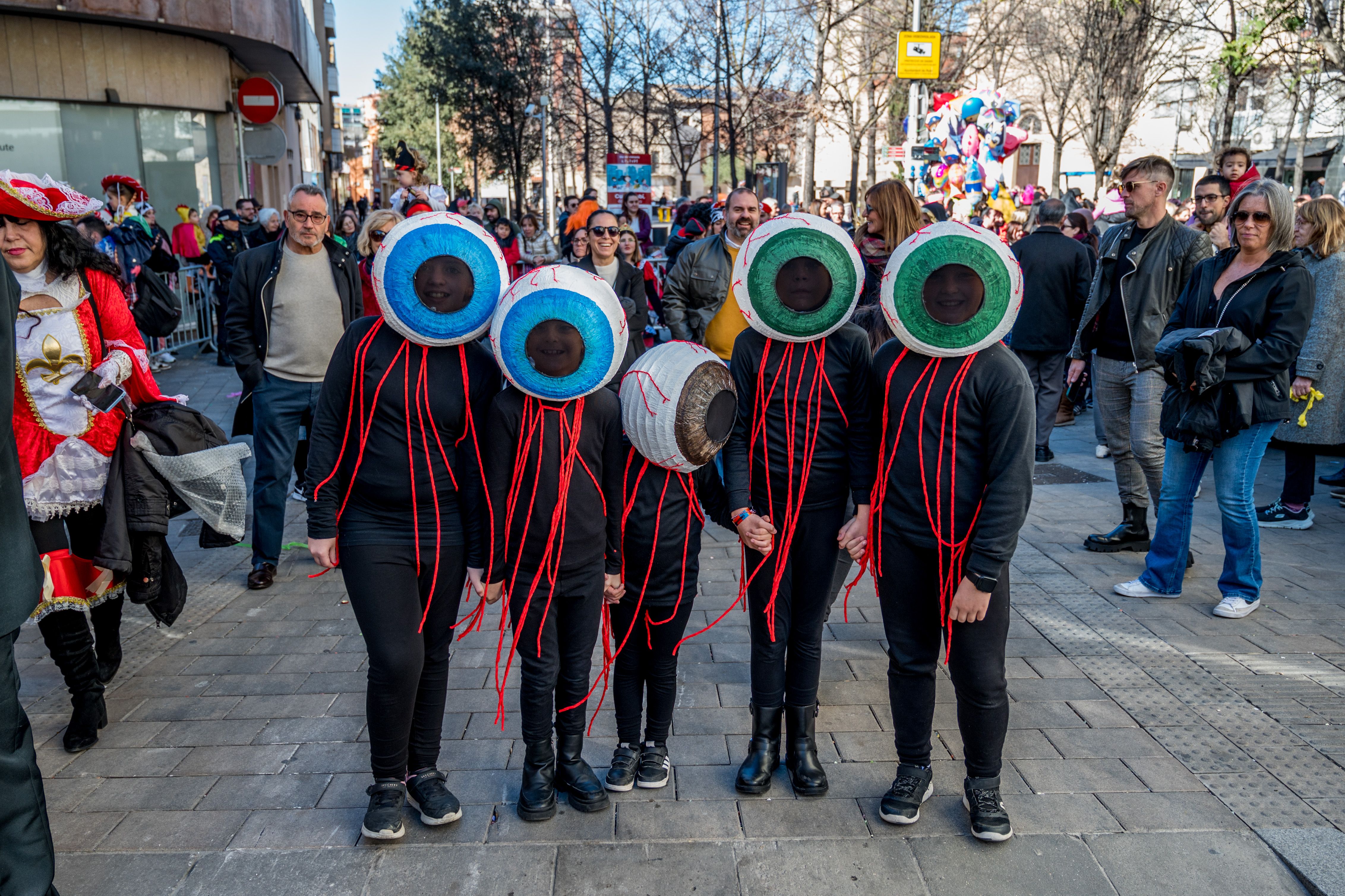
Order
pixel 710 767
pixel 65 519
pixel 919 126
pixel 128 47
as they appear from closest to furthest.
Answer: pixel 710 767 < pixel 65 519 < pixel 128 47 < pixel 919 126

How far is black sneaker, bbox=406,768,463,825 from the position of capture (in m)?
3.15

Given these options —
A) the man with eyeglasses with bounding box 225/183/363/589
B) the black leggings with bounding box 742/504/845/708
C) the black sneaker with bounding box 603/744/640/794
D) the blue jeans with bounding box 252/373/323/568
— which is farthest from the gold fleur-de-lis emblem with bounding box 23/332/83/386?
the black leggings with bounding box 742/504/845/708

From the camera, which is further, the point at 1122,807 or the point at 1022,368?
the point at 1122,807

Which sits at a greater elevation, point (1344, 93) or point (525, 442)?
point (1344, 93)

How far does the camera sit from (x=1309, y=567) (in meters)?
5.62

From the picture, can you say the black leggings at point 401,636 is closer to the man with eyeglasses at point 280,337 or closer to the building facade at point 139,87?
the man with eyeglasses at point 280,337

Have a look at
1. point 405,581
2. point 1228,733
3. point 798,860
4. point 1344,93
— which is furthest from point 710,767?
point 1344,93

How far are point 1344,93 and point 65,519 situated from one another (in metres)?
24.7

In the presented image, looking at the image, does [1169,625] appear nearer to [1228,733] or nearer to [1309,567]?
[1228,733]

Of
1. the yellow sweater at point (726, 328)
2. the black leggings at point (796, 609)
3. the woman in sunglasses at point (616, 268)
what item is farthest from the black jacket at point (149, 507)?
the woman in sunglasses at point (616, 268)

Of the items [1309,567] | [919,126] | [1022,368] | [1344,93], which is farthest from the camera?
[1344,93]

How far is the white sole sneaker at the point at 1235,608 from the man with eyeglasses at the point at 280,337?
478cm

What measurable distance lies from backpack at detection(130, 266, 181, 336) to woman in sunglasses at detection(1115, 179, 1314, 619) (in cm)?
486

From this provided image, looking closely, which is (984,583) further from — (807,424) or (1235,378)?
(1235,378)
